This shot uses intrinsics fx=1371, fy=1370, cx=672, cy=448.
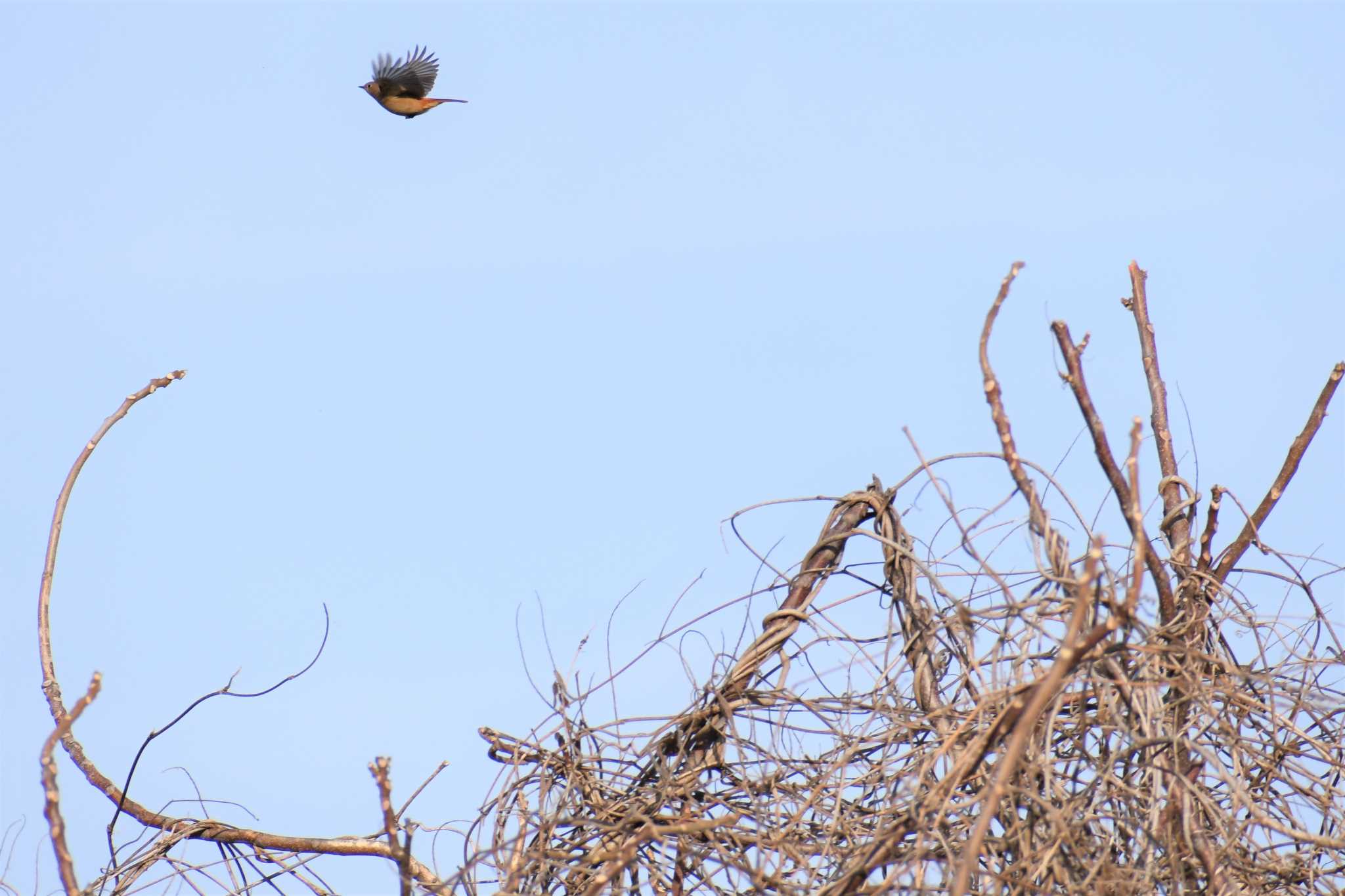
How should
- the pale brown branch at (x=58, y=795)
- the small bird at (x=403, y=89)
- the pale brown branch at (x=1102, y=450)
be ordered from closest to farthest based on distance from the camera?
the pale brown branch at (x=58, y=795) < the pale brown branch at (x=1102, y=450) < the small bird at (x=403, y=89)

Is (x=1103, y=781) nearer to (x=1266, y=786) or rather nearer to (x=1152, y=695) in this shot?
(x=1152, y=695)

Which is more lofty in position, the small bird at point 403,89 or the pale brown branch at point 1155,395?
the small bird at point 403,89

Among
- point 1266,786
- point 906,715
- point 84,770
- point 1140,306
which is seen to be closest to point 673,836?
point 906,715

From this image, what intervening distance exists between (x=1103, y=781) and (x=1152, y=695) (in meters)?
0.13

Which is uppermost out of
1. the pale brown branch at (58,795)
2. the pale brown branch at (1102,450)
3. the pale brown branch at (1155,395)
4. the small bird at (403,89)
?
the small bird at (403,89)

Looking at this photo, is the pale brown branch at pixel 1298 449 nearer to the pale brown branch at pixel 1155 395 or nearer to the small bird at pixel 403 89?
the pale brown branch at pixel 1155 395

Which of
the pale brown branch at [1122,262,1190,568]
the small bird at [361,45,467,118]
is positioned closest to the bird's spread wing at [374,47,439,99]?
the small bird at [361,45,467,118]

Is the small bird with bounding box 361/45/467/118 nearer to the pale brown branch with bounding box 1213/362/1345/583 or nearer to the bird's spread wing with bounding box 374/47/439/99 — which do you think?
the bird's spread wing with bounding box 374/47/439/99

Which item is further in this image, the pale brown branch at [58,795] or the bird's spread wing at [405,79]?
the bird's spread wing at [405,79]

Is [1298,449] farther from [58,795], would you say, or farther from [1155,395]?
[58,795]

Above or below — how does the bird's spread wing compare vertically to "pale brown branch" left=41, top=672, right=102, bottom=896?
above

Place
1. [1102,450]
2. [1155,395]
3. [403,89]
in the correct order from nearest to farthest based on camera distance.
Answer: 1. [1102,450]
2. [1155,395]
3. [403,89]

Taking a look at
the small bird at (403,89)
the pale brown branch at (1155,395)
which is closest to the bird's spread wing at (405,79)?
the small bird at (403,89)

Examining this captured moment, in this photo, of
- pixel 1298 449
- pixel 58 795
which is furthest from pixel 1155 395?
pixel 58 795
